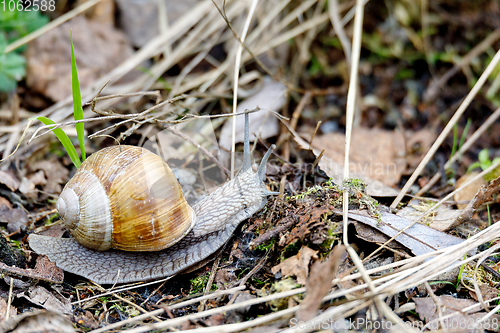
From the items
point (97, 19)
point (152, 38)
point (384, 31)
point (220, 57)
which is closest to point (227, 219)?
point (220, 57)

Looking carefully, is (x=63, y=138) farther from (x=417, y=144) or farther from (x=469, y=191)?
→ (x=417, y=144)

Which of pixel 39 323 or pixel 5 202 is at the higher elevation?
pixel 5 202

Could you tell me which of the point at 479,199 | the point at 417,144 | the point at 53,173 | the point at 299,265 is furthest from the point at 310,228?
the point at 53,173

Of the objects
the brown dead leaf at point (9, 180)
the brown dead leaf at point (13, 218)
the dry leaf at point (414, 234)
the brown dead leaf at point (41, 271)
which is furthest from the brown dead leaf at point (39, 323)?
the dry leaf at point (414, 234)

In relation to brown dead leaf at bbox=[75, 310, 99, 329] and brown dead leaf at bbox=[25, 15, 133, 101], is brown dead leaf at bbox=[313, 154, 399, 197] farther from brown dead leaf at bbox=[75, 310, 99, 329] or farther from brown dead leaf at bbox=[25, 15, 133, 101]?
brown dead leaf at bbox=[25, 15, 133, 101]

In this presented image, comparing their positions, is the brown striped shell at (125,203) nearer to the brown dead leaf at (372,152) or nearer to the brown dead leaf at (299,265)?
the brown dead leaf at (299,265)

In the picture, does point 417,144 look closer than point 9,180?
No
